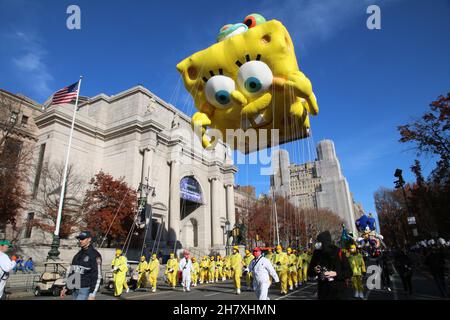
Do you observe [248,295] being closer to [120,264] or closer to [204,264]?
[120,264]

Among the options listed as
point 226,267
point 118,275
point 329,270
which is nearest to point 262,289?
point 329,270

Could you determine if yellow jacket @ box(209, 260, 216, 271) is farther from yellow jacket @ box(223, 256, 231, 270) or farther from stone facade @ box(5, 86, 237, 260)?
stone facade @ box(5, 86, 237, 260)

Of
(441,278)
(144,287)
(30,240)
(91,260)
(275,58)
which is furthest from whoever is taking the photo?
(30,240)

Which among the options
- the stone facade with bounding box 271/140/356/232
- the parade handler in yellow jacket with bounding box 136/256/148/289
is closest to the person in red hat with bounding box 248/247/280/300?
the parade handler in yellow jacket with bounding box 136/256/148/289

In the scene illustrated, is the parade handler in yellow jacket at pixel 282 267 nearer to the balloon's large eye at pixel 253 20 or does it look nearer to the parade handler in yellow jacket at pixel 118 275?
the parade handler in yellow jacket at pixel 118 275

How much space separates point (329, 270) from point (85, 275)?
14.1 ft

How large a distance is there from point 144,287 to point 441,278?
13616 mm

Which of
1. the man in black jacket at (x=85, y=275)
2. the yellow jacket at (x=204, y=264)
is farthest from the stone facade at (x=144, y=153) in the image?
the man in black jacket at (x=85, y=275)

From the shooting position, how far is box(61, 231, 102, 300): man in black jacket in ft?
17.3

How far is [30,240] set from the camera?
27.0 m

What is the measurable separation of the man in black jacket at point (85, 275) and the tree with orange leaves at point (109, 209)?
21.2 metres

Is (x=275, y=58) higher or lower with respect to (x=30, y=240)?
higher
